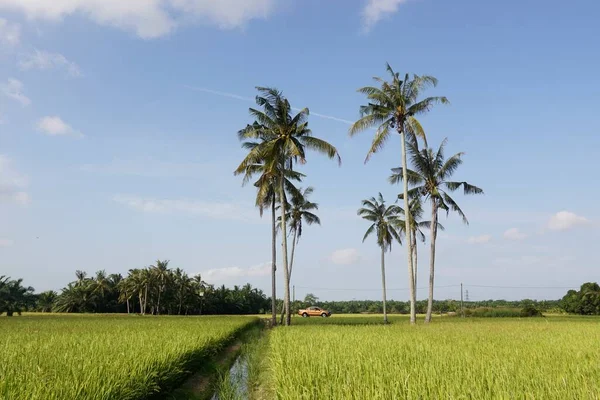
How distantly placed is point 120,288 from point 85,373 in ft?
238

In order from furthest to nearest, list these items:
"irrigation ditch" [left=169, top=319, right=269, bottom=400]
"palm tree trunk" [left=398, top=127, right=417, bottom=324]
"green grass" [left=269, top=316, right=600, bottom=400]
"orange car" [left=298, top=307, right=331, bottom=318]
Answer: "orange car" [left=298, top=307, right=331, bottom=318] < "palm tree trunk" [left=398, top=127, right=417, bottom=324] < "irrigation ditch" [left=169, top=319, right=269, bottom=400] < "green grass" [left=269, top=316, right=600, bottom=400]

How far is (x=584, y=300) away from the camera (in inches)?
2400

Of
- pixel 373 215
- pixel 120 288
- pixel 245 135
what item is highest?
pixel 245 135

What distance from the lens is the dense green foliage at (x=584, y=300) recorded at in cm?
6008

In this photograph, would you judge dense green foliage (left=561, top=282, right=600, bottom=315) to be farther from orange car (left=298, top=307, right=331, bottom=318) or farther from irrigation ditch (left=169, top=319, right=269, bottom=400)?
irrigation ditch (left=169, top=319, right=269, bottom=400)

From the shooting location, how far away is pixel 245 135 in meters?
29.5

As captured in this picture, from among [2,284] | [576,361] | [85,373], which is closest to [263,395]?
[85,373]

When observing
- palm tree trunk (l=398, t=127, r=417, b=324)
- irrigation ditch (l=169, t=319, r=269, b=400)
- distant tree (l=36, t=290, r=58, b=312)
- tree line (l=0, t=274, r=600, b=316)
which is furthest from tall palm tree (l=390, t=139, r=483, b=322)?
distant tree (l=36, t=290, r=58, b=312)

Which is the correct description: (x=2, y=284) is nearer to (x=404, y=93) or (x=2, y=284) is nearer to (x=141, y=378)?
(x=404, y=93)

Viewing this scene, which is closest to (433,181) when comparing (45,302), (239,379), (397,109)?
(397,109)

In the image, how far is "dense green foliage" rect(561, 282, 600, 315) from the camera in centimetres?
6008

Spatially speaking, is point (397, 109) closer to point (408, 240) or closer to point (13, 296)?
point (408, 240)

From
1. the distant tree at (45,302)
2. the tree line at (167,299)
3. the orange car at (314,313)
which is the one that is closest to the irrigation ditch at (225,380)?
the orange car at (314,313)

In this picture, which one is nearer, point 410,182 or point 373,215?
point 410,182
